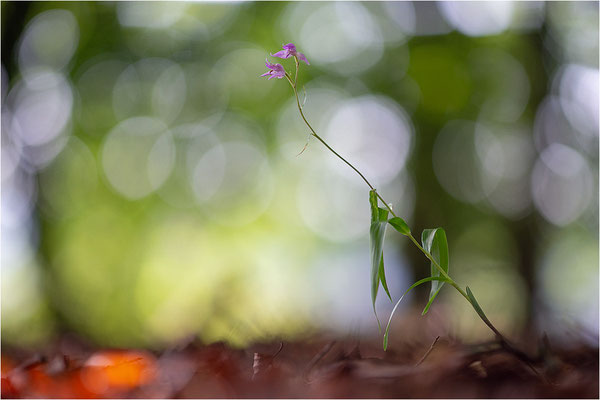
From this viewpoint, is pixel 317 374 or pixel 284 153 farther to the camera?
pixel 284 153

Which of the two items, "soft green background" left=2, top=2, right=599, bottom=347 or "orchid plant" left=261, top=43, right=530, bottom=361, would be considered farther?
"soft green background" left=2, top=2, right=599, bottom=347

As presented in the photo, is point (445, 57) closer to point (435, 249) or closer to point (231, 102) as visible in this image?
point (231, 102)

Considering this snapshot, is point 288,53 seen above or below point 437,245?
above

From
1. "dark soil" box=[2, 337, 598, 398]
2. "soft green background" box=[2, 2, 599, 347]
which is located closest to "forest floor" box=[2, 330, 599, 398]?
"dark soil" box=[2, 337, 598, 398]

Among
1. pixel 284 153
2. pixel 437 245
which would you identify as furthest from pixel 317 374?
pixel 284 153

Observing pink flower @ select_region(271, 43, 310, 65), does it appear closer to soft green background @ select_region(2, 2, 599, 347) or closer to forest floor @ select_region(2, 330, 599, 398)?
forest floor @ select_region(2, 330, 599, 398)

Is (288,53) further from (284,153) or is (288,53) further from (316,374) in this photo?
(284,153)

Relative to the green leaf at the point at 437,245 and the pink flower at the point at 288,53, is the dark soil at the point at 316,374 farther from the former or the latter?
the pink flower at the point at 288,53

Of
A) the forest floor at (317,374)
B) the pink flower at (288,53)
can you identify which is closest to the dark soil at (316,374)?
the forest floor at (317,374)
